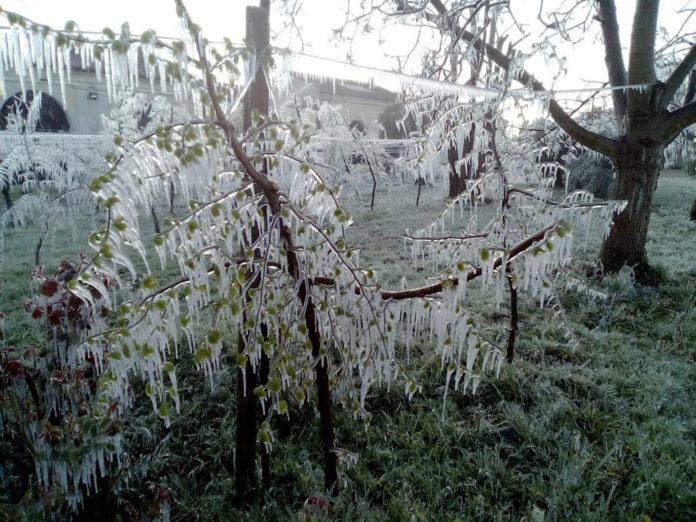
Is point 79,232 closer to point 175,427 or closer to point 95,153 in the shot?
point 95,153

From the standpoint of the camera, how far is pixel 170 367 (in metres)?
1.54

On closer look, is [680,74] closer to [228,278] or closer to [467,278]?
[467,278]

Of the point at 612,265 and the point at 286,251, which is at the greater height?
the point at 286,251

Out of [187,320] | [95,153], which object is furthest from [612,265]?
[95,153]

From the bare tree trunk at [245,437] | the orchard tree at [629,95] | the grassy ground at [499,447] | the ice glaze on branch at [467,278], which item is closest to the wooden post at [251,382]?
the bare tree trunk at [245,437]

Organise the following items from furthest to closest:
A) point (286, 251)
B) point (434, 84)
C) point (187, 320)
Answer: point (434, 84) < point (286, 251) < point (187, 320)

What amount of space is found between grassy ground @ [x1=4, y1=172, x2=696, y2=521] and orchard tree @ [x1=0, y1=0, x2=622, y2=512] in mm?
341

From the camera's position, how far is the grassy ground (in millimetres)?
2229

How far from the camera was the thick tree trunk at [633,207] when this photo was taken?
521 cm

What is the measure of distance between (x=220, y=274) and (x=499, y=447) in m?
2.08

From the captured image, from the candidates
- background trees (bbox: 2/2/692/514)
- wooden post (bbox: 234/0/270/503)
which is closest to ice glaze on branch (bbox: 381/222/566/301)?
background trees (bbox: 2/2/692/514)

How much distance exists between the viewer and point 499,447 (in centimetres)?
263

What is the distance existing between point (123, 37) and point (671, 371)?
4.25 meters

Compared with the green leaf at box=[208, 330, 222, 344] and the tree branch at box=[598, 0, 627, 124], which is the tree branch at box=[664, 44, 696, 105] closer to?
the tree branch at box=[598, 0, 627, 124]
